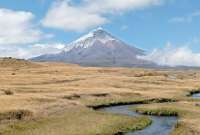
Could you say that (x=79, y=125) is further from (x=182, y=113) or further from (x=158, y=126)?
(x=182, y=113)

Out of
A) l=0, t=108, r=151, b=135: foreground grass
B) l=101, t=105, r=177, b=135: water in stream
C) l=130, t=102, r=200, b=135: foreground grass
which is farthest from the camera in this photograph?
l=101, t=105, r=177, b=135: water in stream

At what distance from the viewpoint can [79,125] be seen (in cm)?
5197

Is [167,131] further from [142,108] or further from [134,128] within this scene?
[142,108]

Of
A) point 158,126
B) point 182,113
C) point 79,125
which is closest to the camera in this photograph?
point 79,125

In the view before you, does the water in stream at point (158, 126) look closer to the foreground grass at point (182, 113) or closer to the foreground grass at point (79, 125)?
the foreground grass at point (79, 125)

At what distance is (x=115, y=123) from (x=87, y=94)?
3040cm

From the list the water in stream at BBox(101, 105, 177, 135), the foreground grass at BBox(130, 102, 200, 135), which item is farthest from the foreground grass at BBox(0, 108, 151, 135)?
the foreground grass at BBox(130, 102, 200, 135)

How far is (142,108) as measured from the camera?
242ft

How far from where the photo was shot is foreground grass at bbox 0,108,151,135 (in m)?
46.8

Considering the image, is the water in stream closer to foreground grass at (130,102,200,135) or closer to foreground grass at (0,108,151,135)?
foreground grass at (0,108,151,135)

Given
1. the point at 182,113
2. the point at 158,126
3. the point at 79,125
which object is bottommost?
the point at 158,126

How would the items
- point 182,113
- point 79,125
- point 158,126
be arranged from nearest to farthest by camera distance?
point 79,125 → point 158,126 → point 182,113

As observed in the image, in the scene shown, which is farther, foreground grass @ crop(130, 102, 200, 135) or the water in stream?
the water in stream

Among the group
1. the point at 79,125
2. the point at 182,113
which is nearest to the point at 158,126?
the point at 182,113
